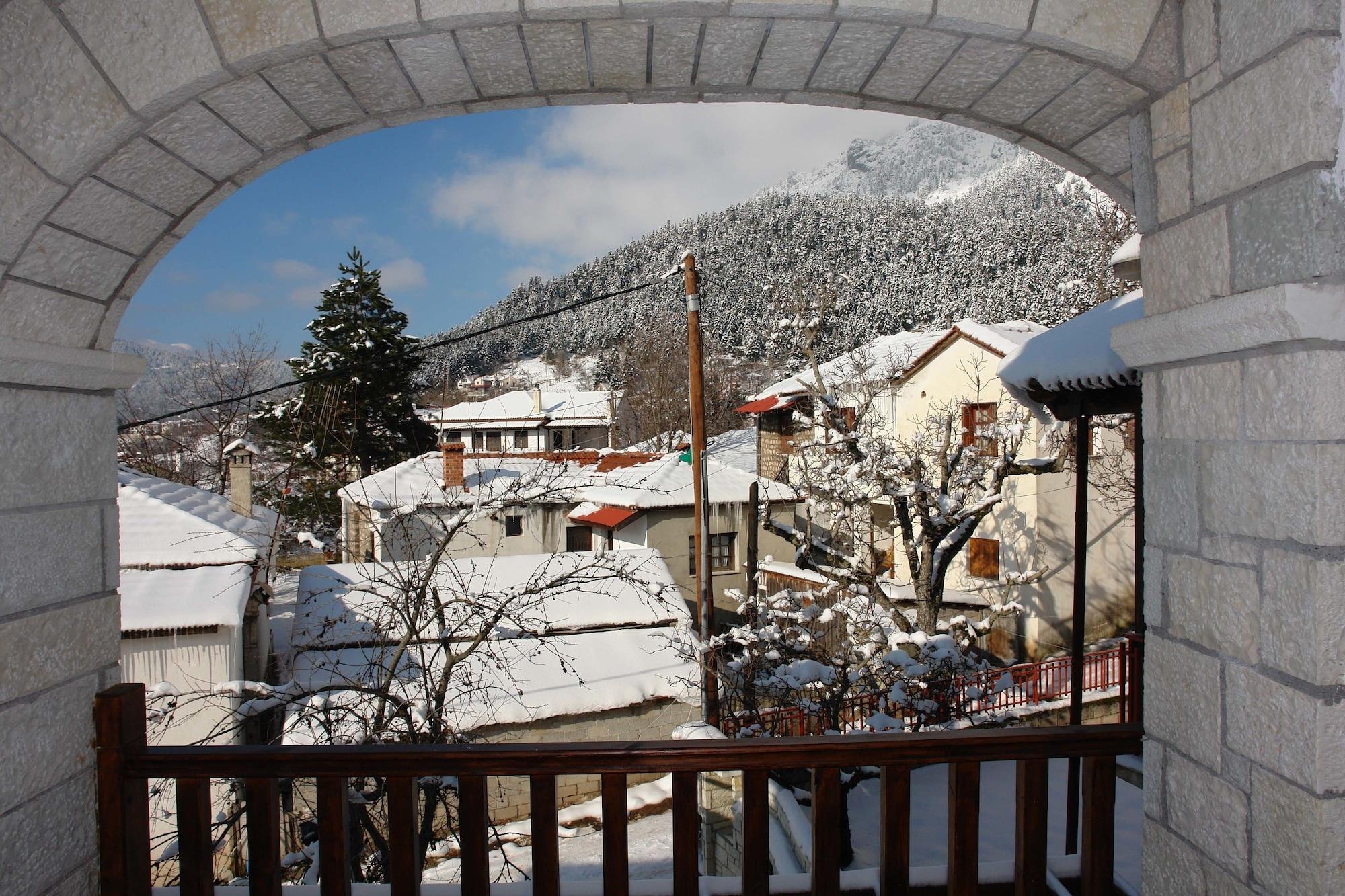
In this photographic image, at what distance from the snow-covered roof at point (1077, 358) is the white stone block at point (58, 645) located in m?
2.95

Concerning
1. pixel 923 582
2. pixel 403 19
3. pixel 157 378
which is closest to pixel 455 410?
pixel 157 378

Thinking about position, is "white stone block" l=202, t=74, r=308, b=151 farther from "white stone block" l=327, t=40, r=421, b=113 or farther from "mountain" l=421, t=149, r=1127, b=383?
"mountain" l=421, t=149, r=1127, b=383

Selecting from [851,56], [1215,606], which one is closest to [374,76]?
[851,56]

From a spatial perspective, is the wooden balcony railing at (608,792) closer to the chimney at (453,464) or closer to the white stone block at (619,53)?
the white stone block at (619,53)

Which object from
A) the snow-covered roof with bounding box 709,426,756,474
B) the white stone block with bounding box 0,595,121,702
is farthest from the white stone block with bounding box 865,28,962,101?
the snow-covered roof with bounding box 709,426,756,474

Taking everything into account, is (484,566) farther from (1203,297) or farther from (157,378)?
(157,378)

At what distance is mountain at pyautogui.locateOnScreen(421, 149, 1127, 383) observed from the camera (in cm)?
2606

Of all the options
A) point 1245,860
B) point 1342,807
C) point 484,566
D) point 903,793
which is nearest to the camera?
point 1342,807

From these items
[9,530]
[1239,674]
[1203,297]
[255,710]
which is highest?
[1203,297]

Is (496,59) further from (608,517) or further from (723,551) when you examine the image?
(723,551)

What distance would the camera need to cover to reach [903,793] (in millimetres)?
1679

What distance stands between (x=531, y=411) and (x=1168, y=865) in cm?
3380

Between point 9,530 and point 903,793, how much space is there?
1961 millimetres

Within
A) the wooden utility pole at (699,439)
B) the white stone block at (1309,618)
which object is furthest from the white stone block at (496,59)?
the wooden utility pole at (699,439)
